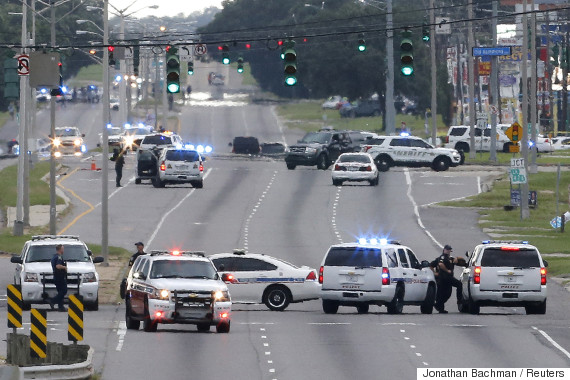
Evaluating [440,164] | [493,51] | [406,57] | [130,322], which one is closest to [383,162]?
[440,164]

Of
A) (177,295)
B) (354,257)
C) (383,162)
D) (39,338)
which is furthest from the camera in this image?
(383,162)

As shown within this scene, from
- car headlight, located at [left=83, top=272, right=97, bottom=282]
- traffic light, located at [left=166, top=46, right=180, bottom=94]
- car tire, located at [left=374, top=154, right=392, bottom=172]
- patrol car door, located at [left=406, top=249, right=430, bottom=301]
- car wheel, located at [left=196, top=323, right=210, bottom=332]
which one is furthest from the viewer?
car tire, located at [left=374, top=154, right=392, bottom=172]

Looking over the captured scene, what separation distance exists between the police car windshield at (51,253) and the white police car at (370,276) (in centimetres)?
656

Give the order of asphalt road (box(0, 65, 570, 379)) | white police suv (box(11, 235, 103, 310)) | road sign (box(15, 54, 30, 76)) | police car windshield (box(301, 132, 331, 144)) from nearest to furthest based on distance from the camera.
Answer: asphalt road (box(0, 65, 570, 379)) → white police suv (box(11, 235, 103, 310)) → road sign (box(15, 54, 30, 76)) → police car windshield (box(301, 132, 331, 144))

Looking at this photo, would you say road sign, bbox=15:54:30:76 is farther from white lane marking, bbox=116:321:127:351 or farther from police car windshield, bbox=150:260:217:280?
police car windshield, bbox=150:260:217:280

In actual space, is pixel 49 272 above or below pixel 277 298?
above

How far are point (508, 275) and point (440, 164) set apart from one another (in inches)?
1749

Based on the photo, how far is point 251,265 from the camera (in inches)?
1449

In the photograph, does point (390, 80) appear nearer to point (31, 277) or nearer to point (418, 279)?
point (418, 279)

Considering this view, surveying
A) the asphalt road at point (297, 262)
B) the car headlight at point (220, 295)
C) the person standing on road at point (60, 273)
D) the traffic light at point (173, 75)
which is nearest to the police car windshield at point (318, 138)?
the asphalt road at point (297, 262)

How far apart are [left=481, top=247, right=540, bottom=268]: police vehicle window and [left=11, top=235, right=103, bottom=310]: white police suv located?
966 cm

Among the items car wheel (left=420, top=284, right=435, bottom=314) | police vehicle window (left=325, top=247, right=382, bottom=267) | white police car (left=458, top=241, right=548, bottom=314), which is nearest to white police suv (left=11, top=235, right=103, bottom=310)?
police vehicle window (left=325, top=247, right=382, bottom=267)

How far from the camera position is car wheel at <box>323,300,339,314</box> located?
119ft

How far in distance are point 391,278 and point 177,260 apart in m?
6.08
